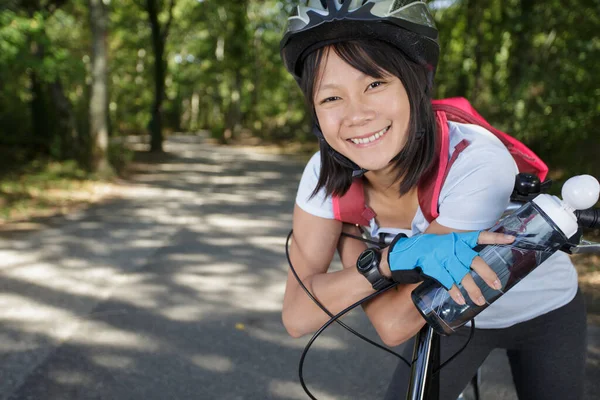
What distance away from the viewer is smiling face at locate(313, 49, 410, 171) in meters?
1.69

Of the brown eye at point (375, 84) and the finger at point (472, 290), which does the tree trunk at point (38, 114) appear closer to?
the brown eye at point (375, 84)

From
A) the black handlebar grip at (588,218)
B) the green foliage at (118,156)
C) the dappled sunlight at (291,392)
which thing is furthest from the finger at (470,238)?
the green foliage at (118,156)

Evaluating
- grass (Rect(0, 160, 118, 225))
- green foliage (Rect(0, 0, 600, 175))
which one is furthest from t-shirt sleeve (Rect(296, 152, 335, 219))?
grass (Rect(0, 160, 118, 225))

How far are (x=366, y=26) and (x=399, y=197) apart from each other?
0.56 m

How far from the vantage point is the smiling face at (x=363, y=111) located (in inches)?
66.5

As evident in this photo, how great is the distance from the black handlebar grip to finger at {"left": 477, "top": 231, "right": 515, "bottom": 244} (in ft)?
0.54

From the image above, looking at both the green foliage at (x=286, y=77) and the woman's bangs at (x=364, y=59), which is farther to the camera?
the green foliage at (x=286, y=77)

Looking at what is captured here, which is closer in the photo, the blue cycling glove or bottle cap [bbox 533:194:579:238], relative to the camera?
bottle cap [bbox 533:194:579:238]

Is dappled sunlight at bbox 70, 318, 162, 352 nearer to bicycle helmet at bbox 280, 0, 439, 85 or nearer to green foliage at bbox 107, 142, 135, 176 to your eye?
bicycle helmet at bbox 280, 0, 439, 85

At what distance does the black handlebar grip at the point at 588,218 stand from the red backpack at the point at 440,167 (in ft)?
1.57

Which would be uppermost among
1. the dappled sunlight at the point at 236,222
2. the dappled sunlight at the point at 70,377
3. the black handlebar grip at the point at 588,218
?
the black handlebar grip at the point at 588,218

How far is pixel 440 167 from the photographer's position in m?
1.73

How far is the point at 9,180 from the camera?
11414 millimetres

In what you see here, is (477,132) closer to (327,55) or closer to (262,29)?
(327,55)
